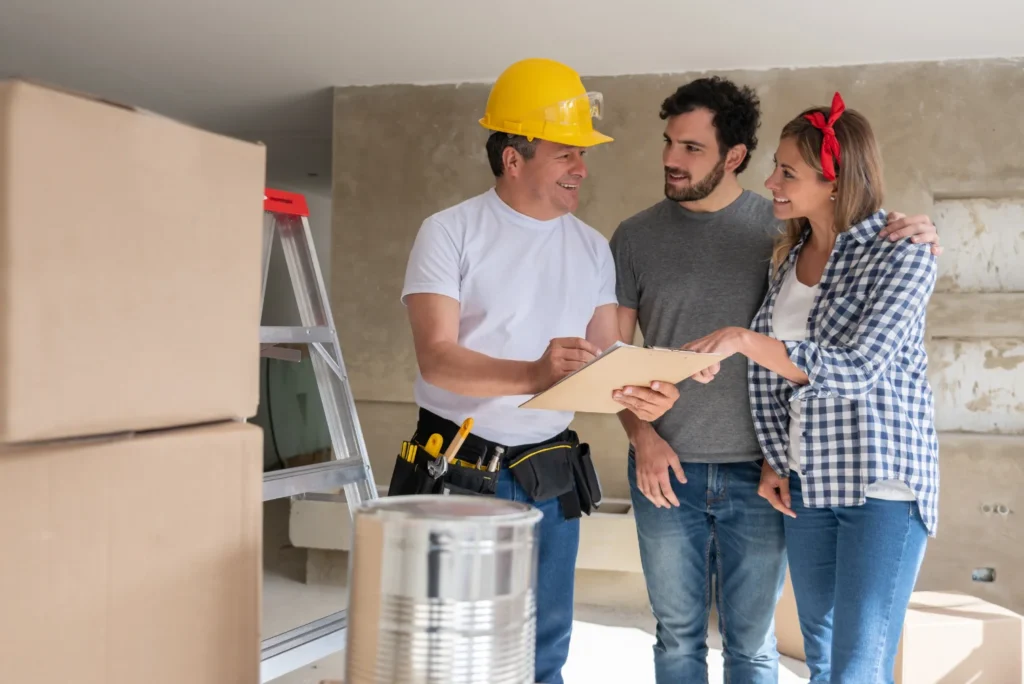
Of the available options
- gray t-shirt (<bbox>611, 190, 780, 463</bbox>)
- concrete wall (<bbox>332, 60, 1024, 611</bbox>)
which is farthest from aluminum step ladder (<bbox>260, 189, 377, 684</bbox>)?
concrete wall (<bbox>332, 60, 1024, 611</bbox>)

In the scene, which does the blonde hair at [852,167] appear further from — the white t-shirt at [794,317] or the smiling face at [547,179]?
the smiling face at [547,179]

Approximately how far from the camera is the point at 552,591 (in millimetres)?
1997

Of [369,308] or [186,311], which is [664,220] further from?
[369,308]

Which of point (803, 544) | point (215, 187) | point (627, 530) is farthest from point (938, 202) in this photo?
point (215, 187)

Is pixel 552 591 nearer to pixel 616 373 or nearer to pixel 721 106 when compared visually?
pixel 616 373

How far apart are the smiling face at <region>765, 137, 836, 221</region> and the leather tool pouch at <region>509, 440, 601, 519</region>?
75 cm

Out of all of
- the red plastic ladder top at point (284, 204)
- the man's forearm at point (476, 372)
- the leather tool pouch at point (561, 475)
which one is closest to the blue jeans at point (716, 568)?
the leather tool pouch at point (561, 475)

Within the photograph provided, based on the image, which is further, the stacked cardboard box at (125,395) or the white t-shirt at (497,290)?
the white t-shirt at (497,290)

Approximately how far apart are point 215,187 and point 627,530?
419 centimetres

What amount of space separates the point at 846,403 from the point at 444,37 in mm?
3402

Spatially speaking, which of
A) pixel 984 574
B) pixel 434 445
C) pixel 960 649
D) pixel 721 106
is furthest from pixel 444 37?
pixel 984 574

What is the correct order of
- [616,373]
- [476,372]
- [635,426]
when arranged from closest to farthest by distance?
[616,373], [476,372], [635,426]

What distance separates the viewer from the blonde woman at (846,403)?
187cm

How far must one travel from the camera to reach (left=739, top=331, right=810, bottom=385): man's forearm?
1867mm
